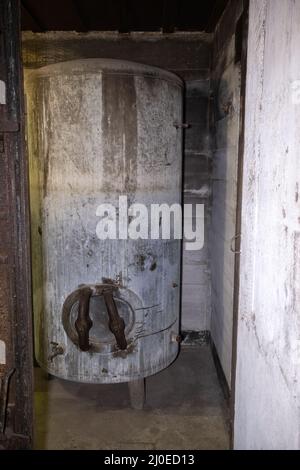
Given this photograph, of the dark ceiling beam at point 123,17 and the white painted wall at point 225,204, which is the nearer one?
the white painted wall at point 225,204

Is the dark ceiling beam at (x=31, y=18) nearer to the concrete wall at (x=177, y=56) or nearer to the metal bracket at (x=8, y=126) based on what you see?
the concrete wall at (x=177, y=56)

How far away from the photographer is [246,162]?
179 centimetres

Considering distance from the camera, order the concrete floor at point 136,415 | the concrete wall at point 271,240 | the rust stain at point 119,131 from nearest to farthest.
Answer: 1. the concrete wall at point 271,240
2. the rust stain at point 119,131
3. the concrete floor at point 136,415

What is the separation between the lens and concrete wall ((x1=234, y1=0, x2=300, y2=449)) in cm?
115

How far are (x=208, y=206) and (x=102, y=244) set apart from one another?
1.48m

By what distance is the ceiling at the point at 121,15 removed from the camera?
2.80m

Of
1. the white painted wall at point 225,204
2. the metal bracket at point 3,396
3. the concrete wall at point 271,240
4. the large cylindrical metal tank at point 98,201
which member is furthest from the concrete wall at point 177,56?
the metal bracket at point 3,396

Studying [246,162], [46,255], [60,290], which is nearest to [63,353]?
[60,290]

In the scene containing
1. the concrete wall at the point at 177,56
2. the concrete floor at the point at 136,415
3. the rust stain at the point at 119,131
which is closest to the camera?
the rust stain at the point at 119,131

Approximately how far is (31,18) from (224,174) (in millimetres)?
1990

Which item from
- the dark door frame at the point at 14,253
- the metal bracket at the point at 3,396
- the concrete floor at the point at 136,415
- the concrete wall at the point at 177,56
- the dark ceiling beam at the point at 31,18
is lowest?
the concrete floor at the point at 136,415

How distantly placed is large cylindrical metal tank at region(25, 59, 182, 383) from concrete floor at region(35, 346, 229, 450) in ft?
1.01

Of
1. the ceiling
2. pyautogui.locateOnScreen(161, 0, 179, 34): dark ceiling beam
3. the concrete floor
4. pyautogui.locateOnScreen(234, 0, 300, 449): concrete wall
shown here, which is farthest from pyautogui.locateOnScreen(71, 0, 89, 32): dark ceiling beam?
the concrete floor
